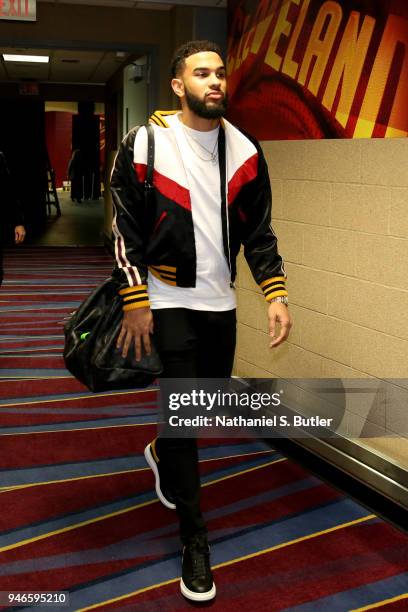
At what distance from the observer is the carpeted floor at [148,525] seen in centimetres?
213

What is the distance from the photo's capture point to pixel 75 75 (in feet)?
40.2

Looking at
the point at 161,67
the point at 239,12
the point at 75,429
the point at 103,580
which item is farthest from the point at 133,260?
the point at 161,67

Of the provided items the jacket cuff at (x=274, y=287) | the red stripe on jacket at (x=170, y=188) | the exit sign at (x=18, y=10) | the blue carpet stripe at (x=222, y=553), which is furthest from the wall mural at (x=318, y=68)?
the exit sign at (x=18, y=10)

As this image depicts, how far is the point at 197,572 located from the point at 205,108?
4.22 feet

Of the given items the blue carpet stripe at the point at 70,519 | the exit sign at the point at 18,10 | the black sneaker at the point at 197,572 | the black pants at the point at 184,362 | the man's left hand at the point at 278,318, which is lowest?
the blue carpet stripe at the point at 70,519

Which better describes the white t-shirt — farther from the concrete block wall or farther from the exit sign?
the exit sign

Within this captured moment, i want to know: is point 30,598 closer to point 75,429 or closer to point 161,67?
point 75,429

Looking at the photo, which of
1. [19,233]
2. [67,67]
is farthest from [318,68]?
[67,67]

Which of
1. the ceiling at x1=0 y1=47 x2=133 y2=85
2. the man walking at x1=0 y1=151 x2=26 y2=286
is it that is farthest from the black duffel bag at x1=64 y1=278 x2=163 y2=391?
the ceiling at x1=0 y1=47 x2=133 y2=85

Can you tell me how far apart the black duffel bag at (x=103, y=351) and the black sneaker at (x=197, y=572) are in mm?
495

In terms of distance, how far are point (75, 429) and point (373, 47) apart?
2.03 meters

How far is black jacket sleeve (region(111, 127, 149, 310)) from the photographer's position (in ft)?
6.59

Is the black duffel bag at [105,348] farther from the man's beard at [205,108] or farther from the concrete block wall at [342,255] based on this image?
the concrete block wall at [342,255]

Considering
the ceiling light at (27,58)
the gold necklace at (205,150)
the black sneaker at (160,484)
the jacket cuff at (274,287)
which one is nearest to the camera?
the gold necklace at (205,150)
